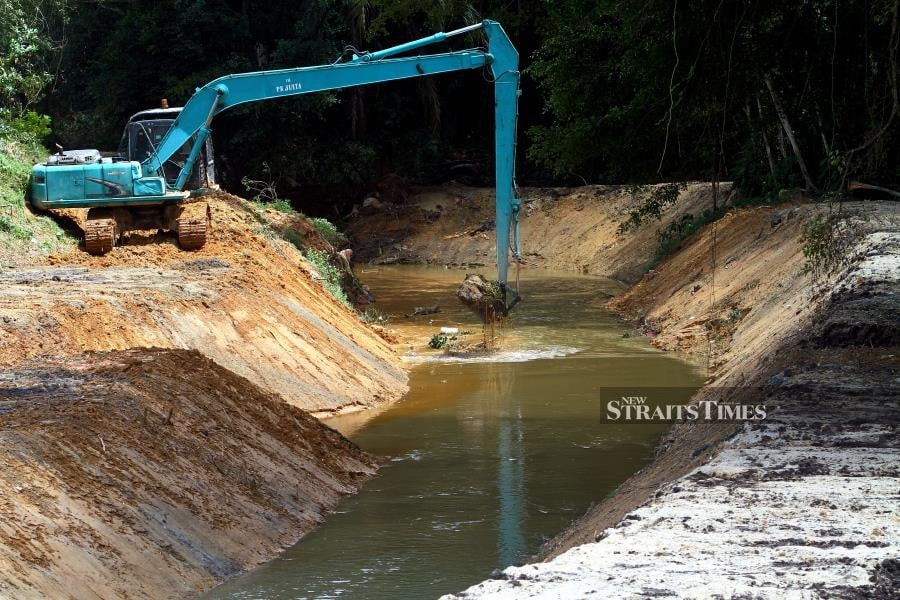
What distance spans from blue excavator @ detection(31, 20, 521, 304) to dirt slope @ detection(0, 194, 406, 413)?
601 millimetres

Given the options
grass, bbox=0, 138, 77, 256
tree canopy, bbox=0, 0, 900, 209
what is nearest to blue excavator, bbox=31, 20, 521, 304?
grass, bbox=0, 138, 77, 256

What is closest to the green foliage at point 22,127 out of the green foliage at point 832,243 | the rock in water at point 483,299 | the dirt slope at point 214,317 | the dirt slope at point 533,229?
the dirt slope at point 214,317

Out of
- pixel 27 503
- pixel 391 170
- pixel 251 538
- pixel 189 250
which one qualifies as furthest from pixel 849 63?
pixel 391 170

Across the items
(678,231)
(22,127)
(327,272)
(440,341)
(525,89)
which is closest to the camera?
(440,341)

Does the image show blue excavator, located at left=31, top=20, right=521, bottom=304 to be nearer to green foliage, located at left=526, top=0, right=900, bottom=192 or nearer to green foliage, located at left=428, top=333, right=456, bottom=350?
green foliage, located at left=428, top=333, right=456, bottom=350

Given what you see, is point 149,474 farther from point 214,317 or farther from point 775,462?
point 214,317

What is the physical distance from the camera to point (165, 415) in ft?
36.3

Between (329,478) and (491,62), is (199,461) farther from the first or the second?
(491,62)

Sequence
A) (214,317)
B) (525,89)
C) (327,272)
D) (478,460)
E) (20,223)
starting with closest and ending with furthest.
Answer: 1. (478,460)
2. (214,317)
3. (20,223)
4. (327,272)
5. (525,89)

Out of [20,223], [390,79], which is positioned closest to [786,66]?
[390,79]

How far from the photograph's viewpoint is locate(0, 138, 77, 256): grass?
19.9m

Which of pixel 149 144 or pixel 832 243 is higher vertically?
pixel 149 144

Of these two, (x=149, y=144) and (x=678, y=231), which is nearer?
(x=149, y=144)

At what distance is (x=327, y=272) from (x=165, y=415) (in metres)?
12.6
